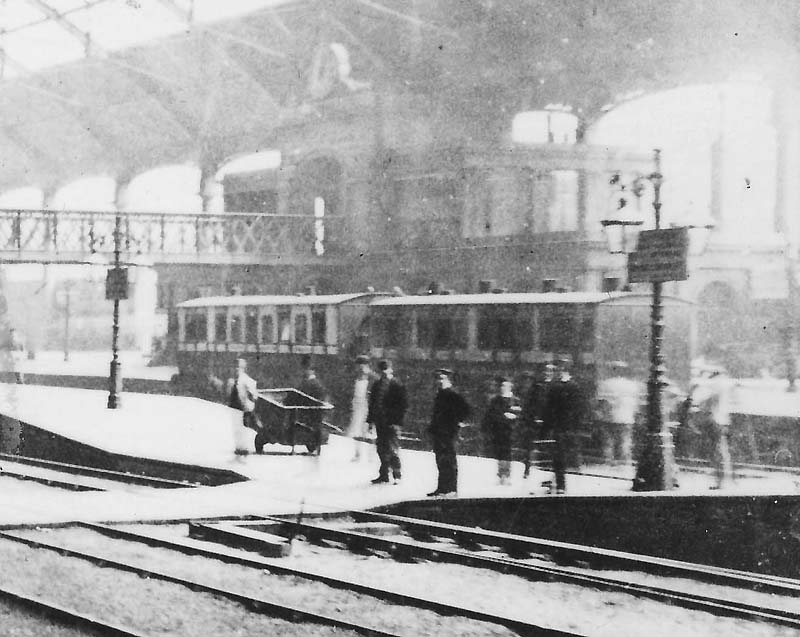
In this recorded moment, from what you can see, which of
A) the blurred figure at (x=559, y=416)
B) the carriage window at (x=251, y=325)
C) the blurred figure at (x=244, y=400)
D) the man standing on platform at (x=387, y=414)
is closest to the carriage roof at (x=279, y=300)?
the carriage window at (x=251, y=325)

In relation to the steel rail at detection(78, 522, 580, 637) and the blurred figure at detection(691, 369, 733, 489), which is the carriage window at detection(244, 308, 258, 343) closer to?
the blurred figure at detection(691, 369, 733, 489)

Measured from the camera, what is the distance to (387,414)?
12.6 m

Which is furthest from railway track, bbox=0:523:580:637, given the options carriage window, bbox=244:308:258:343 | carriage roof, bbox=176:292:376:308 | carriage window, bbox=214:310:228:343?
carriage window, bbox=214:310:228:343

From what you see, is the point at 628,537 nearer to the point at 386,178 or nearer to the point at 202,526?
the point at 202,526

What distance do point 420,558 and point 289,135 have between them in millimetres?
28354

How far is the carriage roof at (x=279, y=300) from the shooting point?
23531mm

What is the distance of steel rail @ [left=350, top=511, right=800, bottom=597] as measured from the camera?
8.71m

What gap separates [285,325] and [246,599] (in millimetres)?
17710

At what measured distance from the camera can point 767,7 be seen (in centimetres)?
2416

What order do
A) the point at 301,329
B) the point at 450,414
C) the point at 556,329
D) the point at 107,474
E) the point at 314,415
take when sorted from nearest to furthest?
the point at 450,414, the point at 107,474, the point at 314,415, the point at 556,329, the point at 301,329

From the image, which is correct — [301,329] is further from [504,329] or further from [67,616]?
[67,616]

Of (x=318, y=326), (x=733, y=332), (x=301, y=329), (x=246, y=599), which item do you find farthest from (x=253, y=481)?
(x=733, y=332)

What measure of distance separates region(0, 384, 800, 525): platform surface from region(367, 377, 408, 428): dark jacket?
34.4 inches

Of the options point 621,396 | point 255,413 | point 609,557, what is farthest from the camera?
point 621,396
